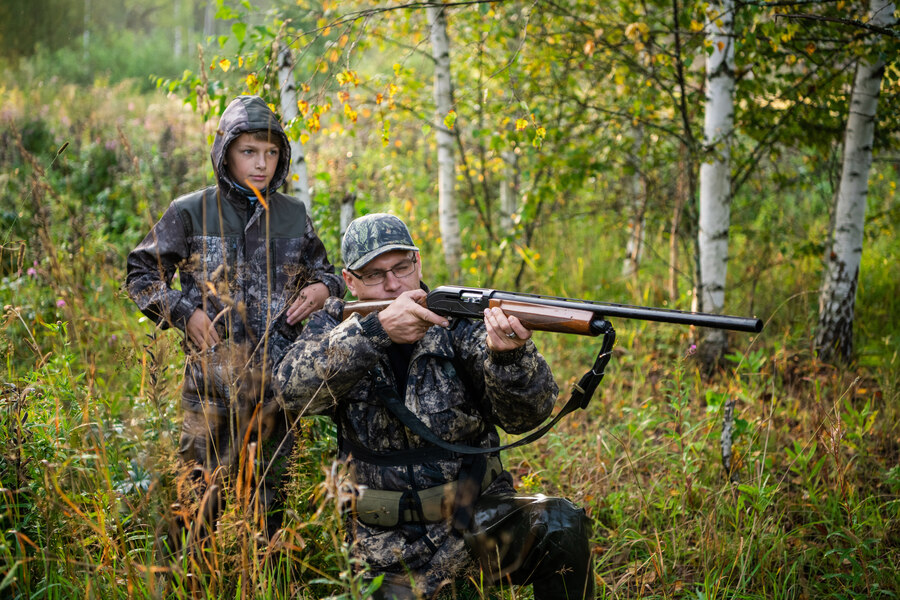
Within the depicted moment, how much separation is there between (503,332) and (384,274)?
683mm

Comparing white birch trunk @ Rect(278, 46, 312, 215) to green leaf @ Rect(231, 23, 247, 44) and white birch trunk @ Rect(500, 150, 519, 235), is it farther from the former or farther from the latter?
white birch trunk @ Rect(500, 150, 519, 235)

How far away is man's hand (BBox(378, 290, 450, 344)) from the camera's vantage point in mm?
2533

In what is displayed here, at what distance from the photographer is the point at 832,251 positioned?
5406 millimetres

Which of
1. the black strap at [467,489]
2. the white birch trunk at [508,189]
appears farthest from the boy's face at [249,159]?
the white birch trunk at [508,189]

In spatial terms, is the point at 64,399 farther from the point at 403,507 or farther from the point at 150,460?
the point at 403,507

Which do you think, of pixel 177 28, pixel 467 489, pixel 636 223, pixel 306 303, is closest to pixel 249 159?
pixel 306 303

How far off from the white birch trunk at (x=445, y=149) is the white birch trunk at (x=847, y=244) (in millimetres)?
3464

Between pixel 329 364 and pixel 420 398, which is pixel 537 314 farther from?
pixel 329 364

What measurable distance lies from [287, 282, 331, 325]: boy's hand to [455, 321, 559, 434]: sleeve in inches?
37.9

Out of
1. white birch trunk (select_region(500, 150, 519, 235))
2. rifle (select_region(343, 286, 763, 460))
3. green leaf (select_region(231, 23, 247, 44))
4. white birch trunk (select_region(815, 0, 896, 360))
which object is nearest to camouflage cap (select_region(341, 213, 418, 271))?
rifle (select_region(343, 286, 763, 460))

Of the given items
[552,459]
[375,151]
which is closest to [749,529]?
[552,459]

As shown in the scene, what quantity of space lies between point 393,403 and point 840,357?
437cm

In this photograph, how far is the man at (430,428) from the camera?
2.43 m

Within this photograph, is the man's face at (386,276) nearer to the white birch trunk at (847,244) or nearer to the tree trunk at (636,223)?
the white birch trunk at (847,244)
